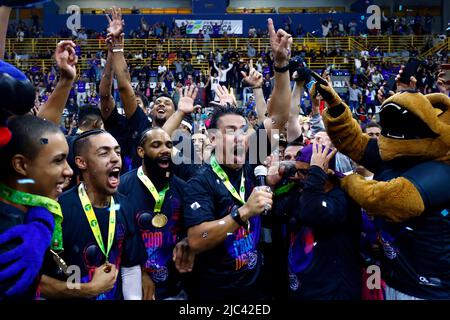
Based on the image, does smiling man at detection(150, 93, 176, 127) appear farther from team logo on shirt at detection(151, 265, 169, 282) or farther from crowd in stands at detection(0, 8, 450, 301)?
team logo on shirt at detection(151, 265, 169, 282)

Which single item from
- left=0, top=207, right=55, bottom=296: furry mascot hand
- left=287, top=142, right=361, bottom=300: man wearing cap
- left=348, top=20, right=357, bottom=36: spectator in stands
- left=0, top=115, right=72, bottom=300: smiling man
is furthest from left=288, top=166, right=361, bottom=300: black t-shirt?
left=348, top=20, right=357, bottom=36: spectator in stands

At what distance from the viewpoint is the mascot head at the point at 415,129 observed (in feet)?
8.76

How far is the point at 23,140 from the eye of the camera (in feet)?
6.59

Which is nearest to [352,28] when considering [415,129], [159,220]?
[415,129]

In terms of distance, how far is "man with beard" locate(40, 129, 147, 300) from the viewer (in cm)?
245

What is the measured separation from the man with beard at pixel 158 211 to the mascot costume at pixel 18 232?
3.41 feet

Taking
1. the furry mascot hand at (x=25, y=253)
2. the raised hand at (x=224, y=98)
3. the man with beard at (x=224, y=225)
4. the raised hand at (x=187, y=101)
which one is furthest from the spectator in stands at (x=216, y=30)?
the furry mascot hand at (x=25, y=253)

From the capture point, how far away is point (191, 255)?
112 inches

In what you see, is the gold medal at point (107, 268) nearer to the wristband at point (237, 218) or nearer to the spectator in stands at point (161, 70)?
the wristband at point (237, 218)

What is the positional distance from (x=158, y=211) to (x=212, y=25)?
72.2 ft

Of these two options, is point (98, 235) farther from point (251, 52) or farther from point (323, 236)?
point (251, 52)
